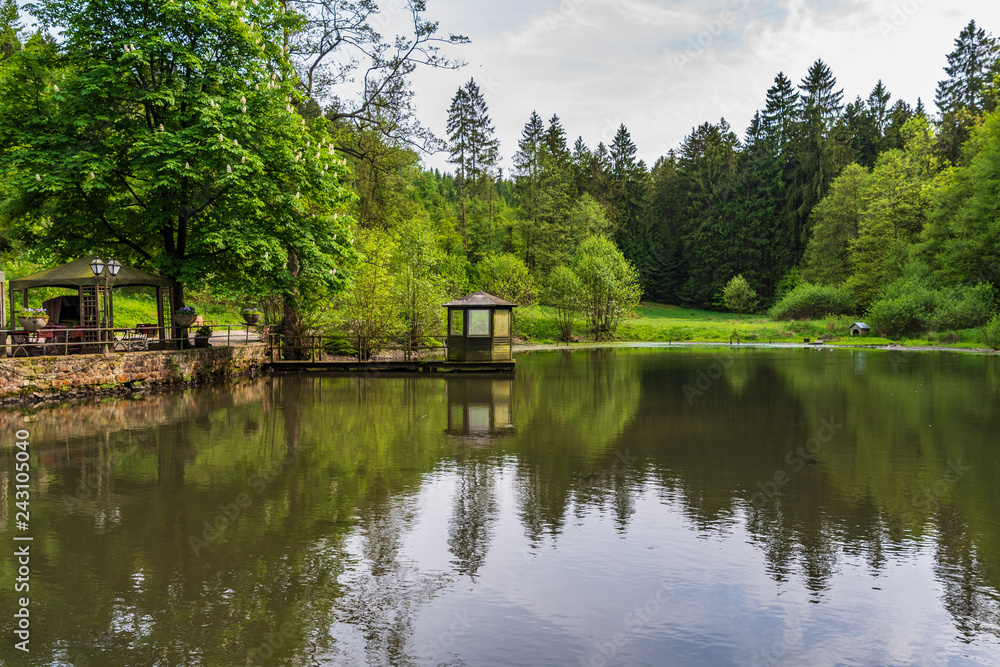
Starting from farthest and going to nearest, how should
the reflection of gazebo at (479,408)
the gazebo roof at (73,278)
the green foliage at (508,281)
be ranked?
the green foliage at (508,281) < the gazebo roof at (73,278) < the reflection of gazebo at (479,408)

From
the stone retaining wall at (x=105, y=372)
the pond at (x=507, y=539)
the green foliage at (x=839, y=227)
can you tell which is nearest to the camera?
the pond at (x=507, y=539)

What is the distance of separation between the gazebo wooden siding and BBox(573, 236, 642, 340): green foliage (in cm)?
2453

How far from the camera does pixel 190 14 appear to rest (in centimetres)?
2216

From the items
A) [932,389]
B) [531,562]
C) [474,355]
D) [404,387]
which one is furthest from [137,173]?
[932,389]

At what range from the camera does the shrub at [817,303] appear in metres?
61.1

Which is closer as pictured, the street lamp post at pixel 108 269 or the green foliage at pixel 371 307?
the street lamp post at pixel 108 269

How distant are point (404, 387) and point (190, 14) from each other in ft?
47.6

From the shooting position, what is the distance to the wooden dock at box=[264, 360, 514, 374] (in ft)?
95.9

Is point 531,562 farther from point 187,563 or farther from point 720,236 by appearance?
point 720,236

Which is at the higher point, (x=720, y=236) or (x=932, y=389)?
(x=720, y=236)

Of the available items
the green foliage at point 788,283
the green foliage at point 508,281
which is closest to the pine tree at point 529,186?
the green foliage at point 508,281

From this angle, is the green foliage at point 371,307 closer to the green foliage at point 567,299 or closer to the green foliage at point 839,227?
the green foliage at point 567,299

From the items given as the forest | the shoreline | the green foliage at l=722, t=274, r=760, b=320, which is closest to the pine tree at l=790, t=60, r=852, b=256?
the forest

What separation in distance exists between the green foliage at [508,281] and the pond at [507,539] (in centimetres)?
3565
